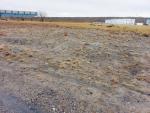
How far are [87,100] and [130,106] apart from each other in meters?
1.71

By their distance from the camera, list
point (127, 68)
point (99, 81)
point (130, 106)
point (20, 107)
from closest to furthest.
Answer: point (20, 107)
point (130, 106)
point (99, 81)
point (127, 68)

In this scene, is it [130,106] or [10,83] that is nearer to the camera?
[130,106]

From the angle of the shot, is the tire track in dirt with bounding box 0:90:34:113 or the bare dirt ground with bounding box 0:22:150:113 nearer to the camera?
the tire track in dirt with bounding box 0:90:34:113

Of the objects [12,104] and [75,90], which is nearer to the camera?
[12,104]

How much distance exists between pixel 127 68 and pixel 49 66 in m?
5.95

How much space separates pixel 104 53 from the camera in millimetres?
11961

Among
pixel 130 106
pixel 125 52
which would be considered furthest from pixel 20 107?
pixel 125 52

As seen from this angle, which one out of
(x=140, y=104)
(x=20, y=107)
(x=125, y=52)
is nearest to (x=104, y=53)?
(x=125, y=52)

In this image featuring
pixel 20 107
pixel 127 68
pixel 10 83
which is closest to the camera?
pixel 20 107

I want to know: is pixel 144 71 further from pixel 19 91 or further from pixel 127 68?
pixel 19 91

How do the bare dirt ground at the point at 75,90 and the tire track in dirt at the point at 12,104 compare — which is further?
the bare dirt ground at the point at 75,90

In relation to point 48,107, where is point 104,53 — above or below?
above

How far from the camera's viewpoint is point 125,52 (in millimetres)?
12422

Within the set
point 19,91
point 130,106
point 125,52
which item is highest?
point 125,52
